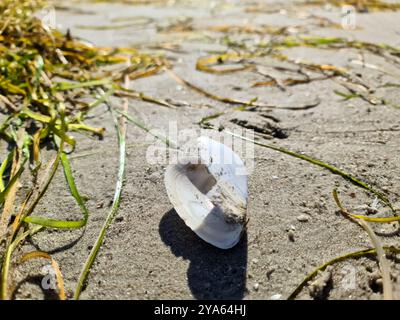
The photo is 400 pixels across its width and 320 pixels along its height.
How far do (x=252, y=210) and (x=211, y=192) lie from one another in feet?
0.80

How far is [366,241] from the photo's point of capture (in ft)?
4.55

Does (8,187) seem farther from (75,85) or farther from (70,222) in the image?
(75,85)

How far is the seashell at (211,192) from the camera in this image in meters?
1.36

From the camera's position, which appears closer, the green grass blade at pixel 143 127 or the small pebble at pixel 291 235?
the small pebble at pixel 291 235

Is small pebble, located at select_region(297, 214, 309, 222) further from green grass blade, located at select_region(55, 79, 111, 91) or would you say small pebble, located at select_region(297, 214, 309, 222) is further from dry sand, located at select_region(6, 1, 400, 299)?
green grass blade, located at select_region(55, 79, 111, 91)

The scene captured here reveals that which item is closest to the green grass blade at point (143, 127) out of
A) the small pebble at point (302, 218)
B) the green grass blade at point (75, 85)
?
the green grass blade at point (75, 85)

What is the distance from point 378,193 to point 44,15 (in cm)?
365

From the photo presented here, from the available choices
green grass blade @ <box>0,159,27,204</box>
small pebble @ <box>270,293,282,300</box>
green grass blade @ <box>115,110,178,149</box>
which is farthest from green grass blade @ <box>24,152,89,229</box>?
small pebble @ <box>270,293,282,300</box>

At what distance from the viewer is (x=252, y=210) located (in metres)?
1.56

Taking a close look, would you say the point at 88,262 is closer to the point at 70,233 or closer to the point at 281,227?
the point at 70,233

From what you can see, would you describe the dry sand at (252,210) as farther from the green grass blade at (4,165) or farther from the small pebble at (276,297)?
the green grass blade at (4,165)

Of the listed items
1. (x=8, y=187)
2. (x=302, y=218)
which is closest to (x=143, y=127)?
(x=8, y=187)

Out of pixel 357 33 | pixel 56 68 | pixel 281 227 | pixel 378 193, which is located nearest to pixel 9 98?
pixel 56 68

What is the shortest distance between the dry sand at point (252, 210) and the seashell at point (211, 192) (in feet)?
0.25
